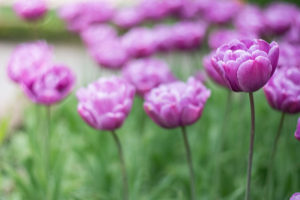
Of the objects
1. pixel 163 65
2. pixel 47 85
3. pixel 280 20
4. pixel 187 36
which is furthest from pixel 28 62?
pixel 280 20

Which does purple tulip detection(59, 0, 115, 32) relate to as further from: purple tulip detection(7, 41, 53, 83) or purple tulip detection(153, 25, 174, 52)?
purple tulip detection(7, 41, 53, 83)

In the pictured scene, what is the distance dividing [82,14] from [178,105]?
1.87 meters

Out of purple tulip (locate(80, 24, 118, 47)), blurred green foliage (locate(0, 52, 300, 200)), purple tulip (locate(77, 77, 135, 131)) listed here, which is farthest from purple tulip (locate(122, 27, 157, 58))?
purple tulip (locate(77, 77, 135, 131))

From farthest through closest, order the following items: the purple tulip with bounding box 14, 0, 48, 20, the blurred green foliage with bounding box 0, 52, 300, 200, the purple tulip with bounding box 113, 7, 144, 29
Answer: the purple tulip with bounding box 113, 7, 144, 29 → the purple tulip with bounding box 14, 0, 48, 20 → the blurred green foliage with bounding box 0, 52, 300, 200

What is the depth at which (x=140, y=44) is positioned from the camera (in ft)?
8.04

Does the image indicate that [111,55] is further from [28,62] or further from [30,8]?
[28,62]

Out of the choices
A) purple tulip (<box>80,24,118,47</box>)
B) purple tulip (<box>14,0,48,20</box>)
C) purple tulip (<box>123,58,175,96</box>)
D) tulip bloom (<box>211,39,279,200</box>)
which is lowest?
purple tulip (<box>80,24,118,47</box>)

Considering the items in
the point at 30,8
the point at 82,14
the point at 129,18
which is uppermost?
the point at 30,8

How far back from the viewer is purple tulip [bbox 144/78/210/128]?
1.24 m

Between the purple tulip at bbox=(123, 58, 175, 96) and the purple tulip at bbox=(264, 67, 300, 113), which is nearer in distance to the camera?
the purple tulip at bbox=(264, 67, 300, 113)

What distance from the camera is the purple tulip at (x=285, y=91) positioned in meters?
1.24

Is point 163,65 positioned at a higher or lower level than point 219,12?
higher

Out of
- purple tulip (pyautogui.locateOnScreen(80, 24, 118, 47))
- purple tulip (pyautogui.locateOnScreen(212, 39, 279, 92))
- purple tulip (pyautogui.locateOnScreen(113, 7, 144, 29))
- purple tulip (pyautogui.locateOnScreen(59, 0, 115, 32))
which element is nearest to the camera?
purple tulip (pyautogui.locateOnScreen(212, 39, 279, 92))

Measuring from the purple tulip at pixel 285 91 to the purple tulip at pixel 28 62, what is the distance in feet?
2.61
